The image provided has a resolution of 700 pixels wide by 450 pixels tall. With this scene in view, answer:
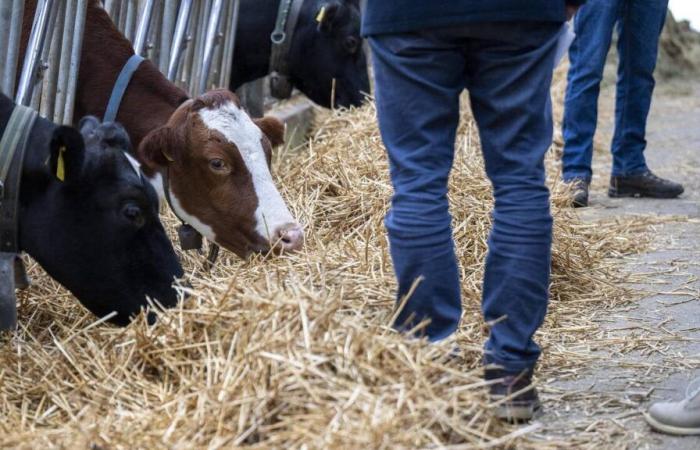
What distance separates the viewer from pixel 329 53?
7.56 meters

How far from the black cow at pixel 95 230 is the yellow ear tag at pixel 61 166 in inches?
3.3

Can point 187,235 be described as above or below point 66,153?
below

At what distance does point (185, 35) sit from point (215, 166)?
1.91 m

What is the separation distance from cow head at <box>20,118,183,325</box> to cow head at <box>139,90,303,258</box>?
795 millimetres

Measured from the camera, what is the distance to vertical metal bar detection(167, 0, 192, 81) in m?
6.39

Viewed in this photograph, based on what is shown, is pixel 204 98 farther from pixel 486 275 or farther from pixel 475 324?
pixel 486 275

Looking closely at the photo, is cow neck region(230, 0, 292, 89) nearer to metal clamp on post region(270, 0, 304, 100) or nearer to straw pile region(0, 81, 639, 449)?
metal clamp on post region(270, 0, 304, 100)

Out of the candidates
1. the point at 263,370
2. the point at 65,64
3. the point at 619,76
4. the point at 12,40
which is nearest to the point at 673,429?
the point at 263,370

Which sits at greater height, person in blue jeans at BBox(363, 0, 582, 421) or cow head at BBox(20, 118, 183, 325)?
person in blue jeans at BBox(363, 0, 582, 421)

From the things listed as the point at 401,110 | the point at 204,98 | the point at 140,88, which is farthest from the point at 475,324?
the point at 140,88

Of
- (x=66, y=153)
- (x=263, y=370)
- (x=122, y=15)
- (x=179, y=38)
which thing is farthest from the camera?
(x=179, y=38)

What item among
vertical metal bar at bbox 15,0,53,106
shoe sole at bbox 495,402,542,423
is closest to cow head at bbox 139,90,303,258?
vertical metal bar at bbox 15,0,53,106

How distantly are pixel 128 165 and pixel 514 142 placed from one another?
1420mm

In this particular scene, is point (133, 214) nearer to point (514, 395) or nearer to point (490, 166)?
point (490, 166)
